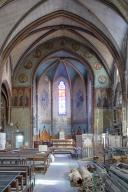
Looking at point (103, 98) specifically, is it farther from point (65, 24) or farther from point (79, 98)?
point (79, 98)

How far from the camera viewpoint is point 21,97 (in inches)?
1508

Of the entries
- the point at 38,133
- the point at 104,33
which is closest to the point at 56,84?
the point at 38,133

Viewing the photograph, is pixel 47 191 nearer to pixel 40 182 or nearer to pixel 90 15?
pixel 40 182

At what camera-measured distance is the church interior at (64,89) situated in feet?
72.9

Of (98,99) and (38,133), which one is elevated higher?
(98,99)

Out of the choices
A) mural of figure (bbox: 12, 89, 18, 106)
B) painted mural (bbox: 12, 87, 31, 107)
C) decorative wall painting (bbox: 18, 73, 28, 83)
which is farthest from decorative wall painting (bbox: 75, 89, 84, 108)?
mural of figure (bbox: 12, 89, 18, 106)

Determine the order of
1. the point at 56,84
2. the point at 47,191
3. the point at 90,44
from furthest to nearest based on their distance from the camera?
1. the point at 56,84
2. the point at 90,44
3. the point at 47,191

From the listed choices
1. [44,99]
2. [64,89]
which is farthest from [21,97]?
[64,89]

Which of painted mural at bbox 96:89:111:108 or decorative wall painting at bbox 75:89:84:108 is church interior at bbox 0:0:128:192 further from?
painted mural at bbox 96:89:111:108

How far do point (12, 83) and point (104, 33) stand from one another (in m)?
12.2

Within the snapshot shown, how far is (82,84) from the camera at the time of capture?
46656 millimetres

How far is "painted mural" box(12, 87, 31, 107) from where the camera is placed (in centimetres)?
3819

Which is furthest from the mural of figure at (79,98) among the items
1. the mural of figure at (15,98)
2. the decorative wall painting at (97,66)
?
the mural of figure at (15,98)

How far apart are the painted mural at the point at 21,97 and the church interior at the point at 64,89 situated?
0.34 ft
